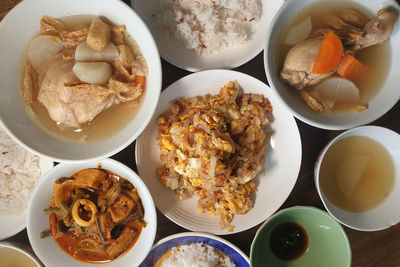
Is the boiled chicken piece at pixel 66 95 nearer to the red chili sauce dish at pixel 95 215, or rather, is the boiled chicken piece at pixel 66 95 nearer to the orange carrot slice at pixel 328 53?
the red chili sauce dish at pixel 95 215

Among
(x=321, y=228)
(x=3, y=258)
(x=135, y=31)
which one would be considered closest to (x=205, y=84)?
(x=135, y=31)

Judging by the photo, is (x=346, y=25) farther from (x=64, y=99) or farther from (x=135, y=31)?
(x=64, y=99)

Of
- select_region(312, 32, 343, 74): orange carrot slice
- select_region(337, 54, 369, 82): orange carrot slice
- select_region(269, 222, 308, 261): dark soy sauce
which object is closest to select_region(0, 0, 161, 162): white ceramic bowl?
select_region(312, 32, 343, 74): orange carrot slice

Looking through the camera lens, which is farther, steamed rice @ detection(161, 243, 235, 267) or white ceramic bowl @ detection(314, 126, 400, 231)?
steamed rice @ detection(161, 243, 235, 267)

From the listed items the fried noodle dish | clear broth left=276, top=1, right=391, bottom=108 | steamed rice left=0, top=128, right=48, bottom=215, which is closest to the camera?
clear broth left=276, top=1, right=391, bottom=108

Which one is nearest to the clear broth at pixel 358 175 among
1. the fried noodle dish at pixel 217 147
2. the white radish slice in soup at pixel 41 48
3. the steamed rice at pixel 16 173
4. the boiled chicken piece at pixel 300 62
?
the fried noodle dish at pixel 217 147

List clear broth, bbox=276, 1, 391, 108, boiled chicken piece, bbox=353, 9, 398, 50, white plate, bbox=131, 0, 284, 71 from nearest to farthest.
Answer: boiled chicken piece, bbox=353, 9, 398, 50 → clear broth, bbox=276, 1, 391, 108 → white plate, bbox=131, 0, 284, 71

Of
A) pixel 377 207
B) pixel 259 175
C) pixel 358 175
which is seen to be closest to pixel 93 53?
pixel 259 175

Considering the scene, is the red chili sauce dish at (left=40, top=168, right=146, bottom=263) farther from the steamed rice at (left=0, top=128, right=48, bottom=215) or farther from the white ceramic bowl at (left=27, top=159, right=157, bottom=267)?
the steamed rice at (left=0, top=128, right=48, bottom=215)
